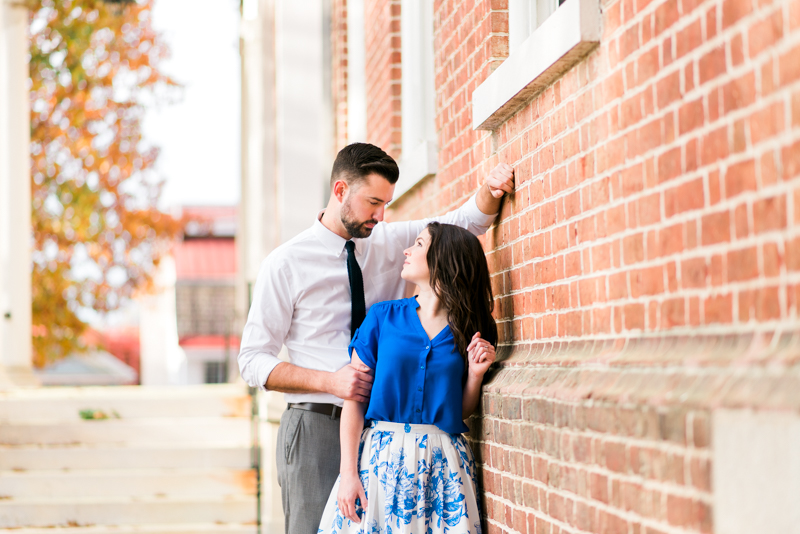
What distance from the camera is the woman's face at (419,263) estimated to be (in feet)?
11.6

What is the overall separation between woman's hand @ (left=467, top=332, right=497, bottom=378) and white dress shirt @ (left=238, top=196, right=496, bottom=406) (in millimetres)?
643

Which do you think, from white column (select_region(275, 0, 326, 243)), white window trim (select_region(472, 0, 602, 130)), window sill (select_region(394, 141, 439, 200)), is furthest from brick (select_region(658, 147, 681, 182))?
white column (select_region(275, 0, 326, 243))

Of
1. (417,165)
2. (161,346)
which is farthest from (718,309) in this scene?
(161,346)

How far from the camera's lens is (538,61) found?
123 inches

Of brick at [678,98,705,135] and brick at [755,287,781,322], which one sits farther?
brick at [678,98,705,135]

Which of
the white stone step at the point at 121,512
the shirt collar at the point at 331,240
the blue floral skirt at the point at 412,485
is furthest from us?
the white stone step at the point at 121,512

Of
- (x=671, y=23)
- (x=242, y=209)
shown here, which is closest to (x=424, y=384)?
(x=671, y=23)

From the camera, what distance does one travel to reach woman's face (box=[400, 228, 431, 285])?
11.6 ft

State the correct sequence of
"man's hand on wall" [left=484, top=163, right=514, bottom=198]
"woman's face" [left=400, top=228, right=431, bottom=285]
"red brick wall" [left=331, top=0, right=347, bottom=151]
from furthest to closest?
"red brick wall" [left=331, top=0, right=347, bottom=151], "man's hand on wall" [left=484, top=163, right=514, bottom=198], "woman's face" [left=400, top=228, right=431, bottom=285]

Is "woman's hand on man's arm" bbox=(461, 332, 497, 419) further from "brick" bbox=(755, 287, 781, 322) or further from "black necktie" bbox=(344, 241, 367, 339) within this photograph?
"brick" bbox=(755, 287, 781, 322)

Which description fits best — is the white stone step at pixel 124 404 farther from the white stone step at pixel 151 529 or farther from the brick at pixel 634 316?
the brick at pixel 634 316

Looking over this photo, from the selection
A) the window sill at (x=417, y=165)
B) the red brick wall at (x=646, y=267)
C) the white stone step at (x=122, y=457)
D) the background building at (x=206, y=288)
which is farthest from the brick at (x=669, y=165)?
the background building at (x=206, y=288)

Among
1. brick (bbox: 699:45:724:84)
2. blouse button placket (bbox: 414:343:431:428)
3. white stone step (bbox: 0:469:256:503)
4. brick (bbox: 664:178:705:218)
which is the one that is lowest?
white stone step (bbox: 0:469:256:503)

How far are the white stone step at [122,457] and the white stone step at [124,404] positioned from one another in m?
0.45
